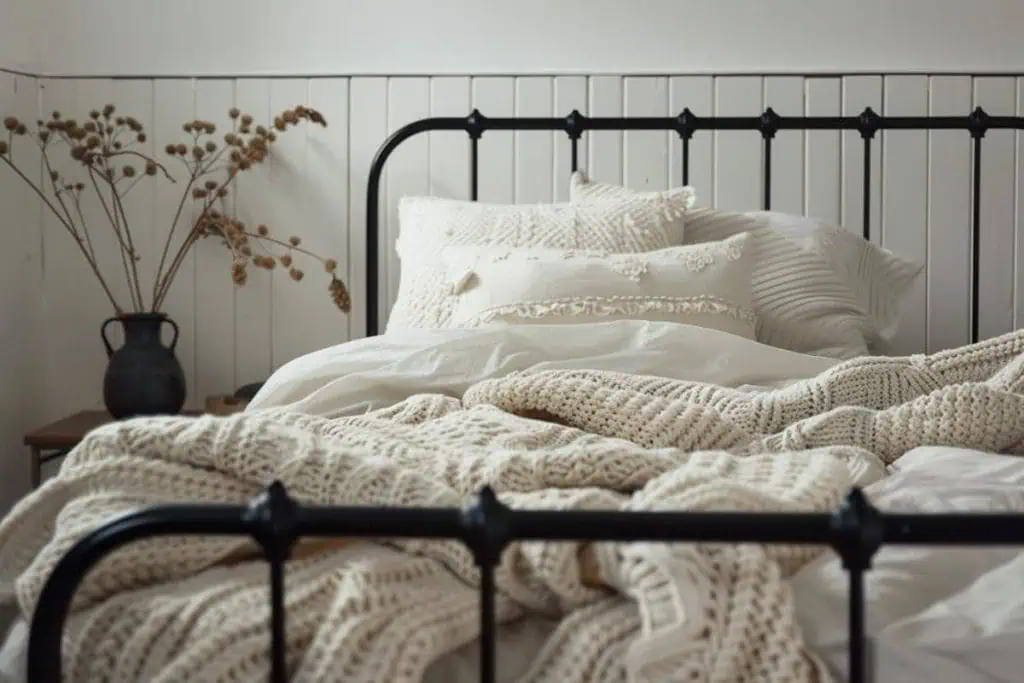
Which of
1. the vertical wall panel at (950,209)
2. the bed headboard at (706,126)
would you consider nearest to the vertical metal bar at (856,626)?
the bed headboard at (706,126)

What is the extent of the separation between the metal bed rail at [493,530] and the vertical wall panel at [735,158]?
7.01 ft

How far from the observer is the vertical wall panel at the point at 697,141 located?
9.61 feet

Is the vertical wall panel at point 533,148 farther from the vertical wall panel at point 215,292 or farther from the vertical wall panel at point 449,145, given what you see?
the vertical wall panel at point 215,292

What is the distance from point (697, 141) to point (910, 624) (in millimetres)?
2121

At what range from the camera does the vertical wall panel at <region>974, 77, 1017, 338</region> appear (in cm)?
Result: 289

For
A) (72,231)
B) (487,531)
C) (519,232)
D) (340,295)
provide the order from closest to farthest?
(487,531) < (519,232) < (340,295) < (72,231)

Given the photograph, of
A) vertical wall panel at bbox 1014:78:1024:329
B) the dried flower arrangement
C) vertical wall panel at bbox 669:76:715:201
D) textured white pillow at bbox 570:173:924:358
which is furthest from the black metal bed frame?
vertical wall panel at bbox 1014:78:1024:329

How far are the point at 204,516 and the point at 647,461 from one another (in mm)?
409

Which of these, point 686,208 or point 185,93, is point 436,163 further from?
point 686,208

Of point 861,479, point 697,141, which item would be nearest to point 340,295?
point 697,141

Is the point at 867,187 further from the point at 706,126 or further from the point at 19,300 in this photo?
the point at 19,300

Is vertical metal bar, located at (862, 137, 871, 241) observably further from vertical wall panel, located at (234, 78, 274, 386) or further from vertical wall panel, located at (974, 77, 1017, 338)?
vertical wall panel, located at (234, 78, 274, 386)

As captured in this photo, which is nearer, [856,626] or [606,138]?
[856,626]

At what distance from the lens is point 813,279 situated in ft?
7.43
